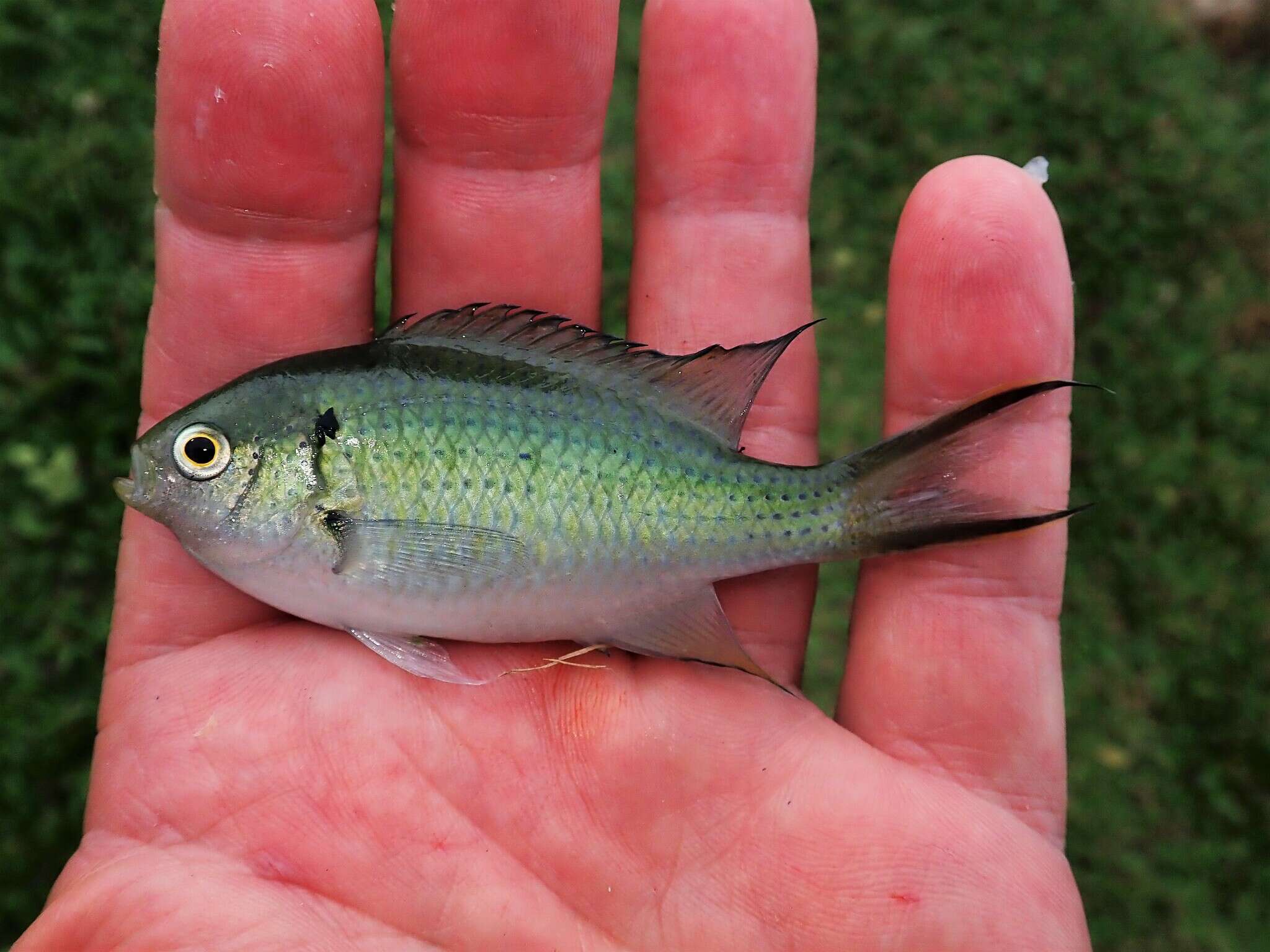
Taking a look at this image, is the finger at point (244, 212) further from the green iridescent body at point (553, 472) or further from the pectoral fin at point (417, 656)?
the pectoral fin at point (417, 656)

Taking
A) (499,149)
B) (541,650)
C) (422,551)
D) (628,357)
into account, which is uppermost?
(499,149)

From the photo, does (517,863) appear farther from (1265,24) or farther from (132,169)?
(1265,24)

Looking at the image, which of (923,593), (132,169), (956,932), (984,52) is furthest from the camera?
(984,52)

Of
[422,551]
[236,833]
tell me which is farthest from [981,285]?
[236,833]

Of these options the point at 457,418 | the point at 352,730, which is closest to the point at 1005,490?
the point at 457,418

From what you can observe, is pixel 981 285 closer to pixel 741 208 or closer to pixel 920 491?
pixel 920 491
